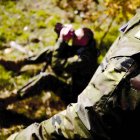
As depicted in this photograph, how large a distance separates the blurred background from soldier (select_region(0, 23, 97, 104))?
0.18m

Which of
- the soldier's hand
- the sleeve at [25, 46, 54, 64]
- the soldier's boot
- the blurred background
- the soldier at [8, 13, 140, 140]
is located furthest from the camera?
the soldier's hand

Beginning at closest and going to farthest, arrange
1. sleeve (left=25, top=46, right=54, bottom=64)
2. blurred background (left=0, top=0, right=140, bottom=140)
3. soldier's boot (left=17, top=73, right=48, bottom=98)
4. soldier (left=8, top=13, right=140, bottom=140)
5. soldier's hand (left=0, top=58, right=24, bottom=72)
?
soldier (left=8, top=13, right=140, bottom=140) < blurred background (left=0, top=0, right=140, bottom=140) < soldier's boot (left=17, top=73, right=48, bottom=98) < sleeve (left=25, top=46, right=54, bottom=64) < soldier's hand (left=0, top=58, right=24, bottom=72)

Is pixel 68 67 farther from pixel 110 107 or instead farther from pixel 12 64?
pixel 110 107

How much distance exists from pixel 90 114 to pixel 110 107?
0.47ft

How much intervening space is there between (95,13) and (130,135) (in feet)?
17.3

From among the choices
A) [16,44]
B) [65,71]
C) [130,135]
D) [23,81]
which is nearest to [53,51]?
[65,71]

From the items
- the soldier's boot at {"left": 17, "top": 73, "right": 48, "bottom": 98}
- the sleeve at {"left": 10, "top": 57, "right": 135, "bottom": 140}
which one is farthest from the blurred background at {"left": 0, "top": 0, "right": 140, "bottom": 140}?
the sleeve at {"left": 10, "top": 57, "right": 135, "bottom": 140}

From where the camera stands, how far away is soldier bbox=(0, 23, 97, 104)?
525cm

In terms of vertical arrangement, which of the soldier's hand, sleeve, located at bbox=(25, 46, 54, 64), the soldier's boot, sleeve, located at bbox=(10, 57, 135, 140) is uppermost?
sleeve, located at bbox=(10, 57, 135, 140)

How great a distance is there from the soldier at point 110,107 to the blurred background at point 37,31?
249 centimetres

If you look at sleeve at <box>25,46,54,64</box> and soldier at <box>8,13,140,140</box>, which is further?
sleeve at <box>25,46,54,64</box>

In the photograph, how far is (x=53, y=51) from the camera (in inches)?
219

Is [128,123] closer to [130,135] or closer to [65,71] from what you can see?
[130,135]

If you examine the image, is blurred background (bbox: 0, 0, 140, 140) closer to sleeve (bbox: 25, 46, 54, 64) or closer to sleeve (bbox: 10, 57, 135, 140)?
sleeve (bbox: 25, 46, 54, 64)
